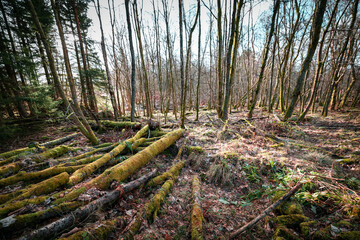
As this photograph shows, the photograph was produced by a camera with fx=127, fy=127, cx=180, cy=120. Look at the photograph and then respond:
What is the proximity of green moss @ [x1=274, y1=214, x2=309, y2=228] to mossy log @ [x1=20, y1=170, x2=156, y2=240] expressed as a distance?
124 inches

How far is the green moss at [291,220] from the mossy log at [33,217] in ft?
12.4

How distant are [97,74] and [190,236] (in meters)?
11.5

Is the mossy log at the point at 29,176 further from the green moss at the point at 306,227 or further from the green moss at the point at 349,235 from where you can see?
the green moss at the point at 349,235

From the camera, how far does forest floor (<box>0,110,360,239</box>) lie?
2291mm

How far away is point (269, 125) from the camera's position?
658cm

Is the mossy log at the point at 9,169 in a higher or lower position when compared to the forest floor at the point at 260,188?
higher

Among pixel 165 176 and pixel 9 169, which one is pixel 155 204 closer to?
pixel 165 176

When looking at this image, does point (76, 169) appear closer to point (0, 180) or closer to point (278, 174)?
point (0, 180)

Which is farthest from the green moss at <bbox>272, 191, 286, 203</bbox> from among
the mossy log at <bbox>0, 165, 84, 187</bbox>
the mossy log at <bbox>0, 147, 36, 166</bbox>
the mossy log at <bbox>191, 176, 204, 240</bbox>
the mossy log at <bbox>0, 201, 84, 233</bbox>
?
the mossy log at <bbox>0, 147, 36, 166</bbox>

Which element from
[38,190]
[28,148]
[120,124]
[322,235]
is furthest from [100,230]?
[120,124]

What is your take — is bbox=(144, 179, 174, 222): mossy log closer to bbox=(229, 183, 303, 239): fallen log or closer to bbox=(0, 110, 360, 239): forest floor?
bbox=(0, 110, 360, 239): forest floor

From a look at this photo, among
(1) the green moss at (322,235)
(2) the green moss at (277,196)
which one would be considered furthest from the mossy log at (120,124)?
(1) the green moss at (322,235)

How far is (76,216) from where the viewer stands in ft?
7.29

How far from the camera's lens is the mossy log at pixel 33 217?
187cm
